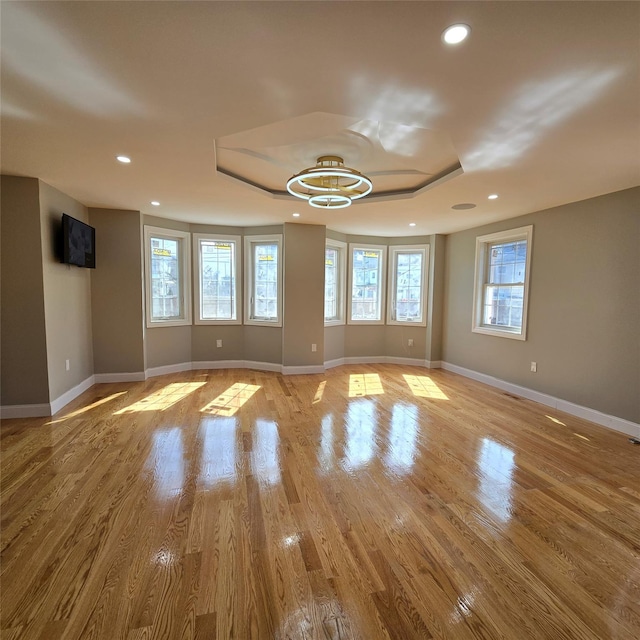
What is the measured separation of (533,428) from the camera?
139 inches

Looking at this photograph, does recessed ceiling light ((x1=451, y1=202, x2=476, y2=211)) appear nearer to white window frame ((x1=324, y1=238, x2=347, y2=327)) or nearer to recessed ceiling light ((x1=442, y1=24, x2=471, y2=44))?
white window frame ((x1=324, y1=238, x2=347, y2=327))

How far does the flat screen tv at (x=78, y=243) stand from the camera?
3.76m

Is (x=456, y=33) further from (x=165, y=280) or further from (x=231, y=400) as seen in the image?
(x=165, y=280)

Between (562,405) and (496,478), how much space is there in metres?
2.25

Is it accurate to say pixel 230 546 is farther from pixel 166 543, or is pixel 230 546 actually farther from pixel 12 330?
pixel 12 330

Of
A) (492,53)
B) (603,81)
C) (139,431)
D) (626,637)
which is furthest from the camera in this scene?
(139,431)

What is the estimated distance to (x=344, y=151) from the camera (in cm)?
294

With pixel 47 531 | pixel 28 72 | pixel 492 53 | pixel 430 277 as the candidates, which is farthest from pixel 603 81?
pixel 430 277

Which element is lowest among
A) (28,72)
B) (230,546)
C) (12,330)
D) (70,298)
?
(230,546)

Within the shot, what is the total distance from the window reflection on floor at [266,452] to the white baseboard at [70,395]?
7.42 feet

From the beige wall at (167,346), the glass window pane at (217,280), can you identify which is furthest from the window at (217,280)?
the beige wall at (167,346)

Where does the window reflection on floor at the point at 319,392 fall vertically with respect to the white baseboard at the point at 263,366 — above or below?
below

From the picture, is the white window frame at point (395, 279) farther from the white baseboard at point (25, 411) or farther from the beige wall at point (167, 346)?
the white baseboard at point (25, 411)

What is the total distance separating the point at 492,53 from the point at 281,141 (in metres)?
1.59
